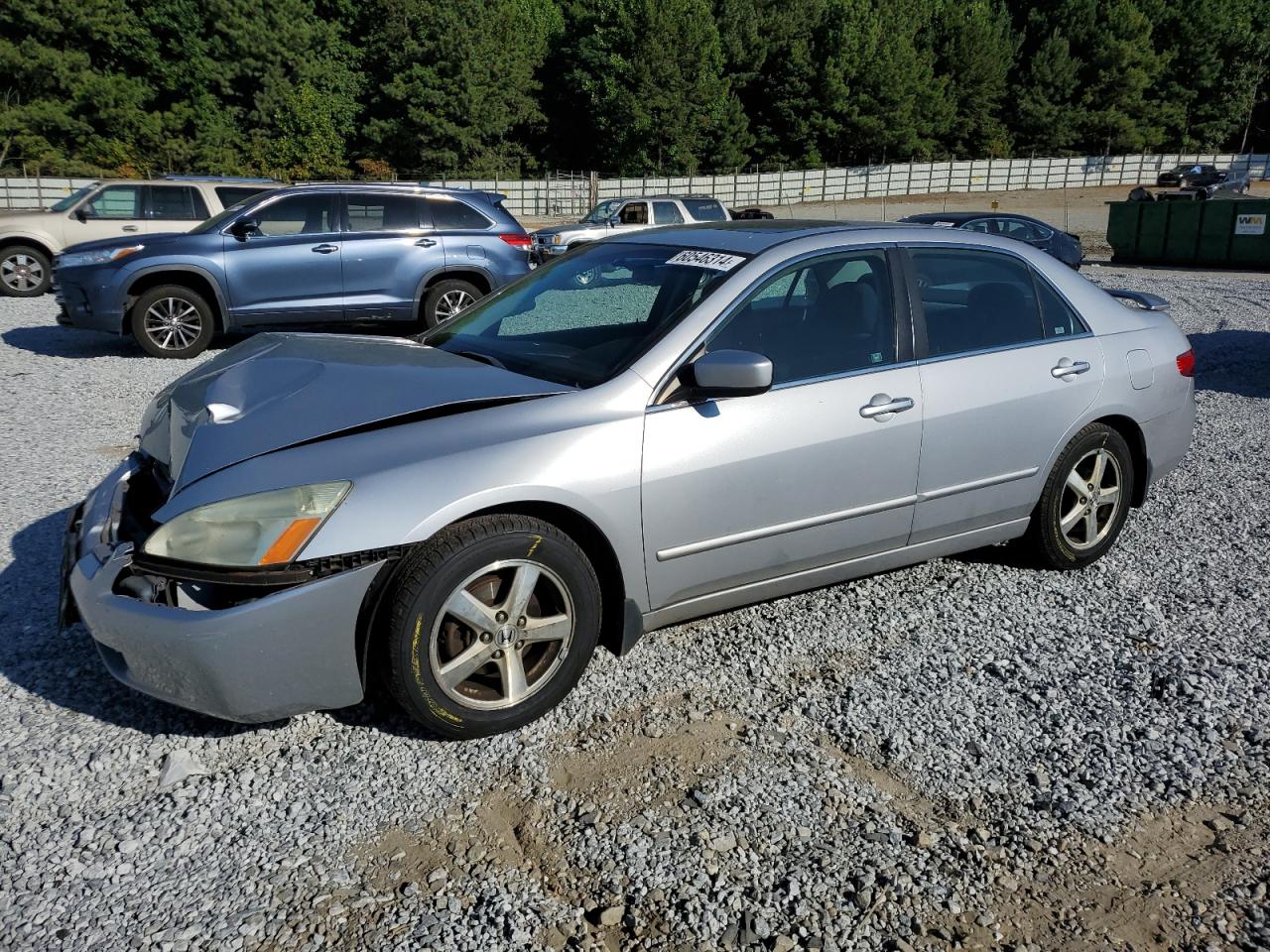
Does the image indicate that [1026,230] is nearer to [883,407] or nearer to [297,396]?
[883,407]

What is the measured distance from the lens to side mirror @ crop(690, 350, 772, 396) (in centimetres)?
326

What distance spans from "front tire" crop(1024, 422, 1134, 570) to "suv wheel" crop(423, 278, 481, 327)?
7.51m

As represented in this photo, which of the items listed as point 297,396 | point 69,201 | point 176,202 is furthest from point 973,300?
point 69,201

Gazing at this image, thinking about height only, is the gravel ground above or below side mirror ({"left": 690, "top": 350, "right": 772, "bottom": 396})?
below

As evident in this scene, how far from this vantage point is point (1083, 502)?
14.9 ft

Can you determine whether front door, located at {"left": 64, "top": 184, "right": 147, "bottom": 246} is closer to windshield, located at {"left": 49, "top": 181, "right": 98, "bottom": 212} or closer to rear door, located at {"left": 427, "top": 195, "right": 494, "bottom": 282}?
windshield, located at {"left": 49, "top": 181, "right": 98, "bottom": 212}

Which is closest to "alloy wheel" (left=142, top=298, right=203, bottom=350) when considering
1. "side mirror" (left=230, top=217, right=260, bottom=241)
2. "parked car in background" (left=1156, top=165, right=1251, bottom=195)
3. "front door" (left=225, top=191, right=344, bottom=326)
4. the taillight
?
"front door" (left=225, top=191, right=344, bottom=326)

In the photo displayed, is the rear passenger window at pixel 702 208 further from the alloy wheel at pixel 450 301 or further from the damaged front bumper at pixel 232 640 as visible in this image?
the damaged front bumper at pixel 232 640

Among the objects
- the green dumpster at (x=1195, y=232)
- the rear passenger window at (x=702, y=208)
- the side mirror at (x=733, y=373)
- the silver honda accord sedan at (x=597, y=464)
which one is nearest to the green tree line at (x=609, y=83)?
the rear passenger window at (x=702, y=208)

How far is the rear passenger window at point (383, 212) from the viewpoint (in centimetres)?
1059

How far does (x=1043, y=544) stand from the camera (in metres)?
4.45

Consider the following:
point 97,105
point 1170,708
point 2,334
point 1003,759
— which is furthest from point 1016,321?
point 97,105

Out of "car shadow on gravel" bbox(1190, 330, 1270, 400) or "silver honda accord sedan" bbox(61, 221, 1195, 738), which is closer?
"silver honda accord sedan" bbox(61, 221, 1195, 738)

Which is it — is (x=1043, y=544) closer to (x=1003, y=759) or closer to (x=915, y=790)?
(x=1003, y=759)
